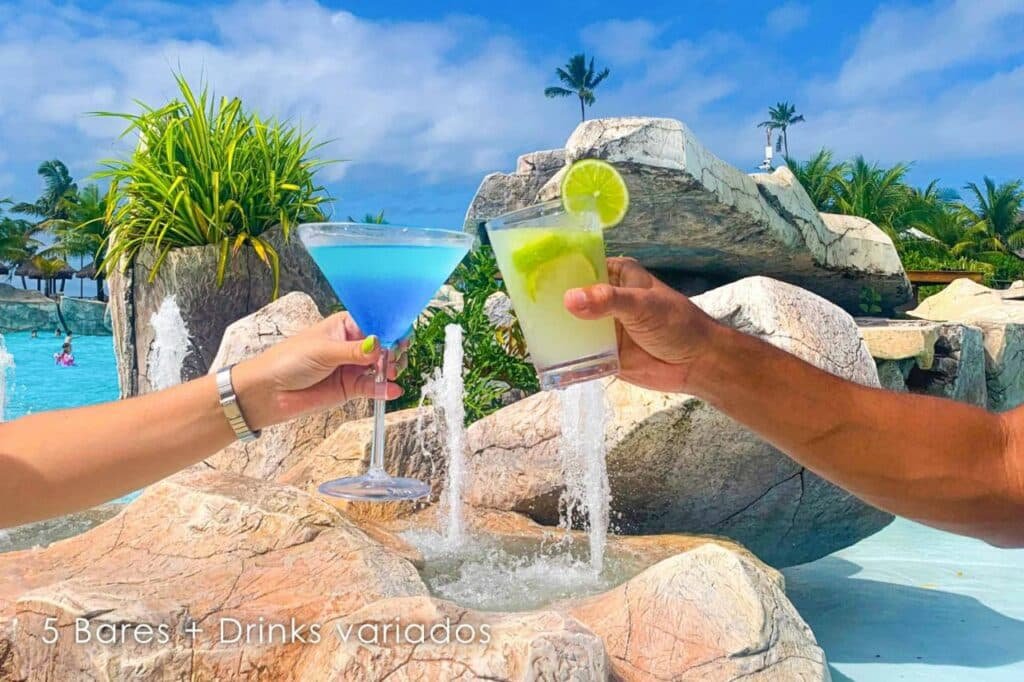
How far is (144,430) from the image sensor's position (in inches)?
66.8

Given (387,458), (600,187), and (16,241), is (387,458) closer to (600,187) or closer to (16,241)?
(600,187)

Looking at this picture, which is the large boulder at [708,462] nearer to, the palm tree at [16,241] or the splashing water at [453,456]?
the splashing water at [453,456]

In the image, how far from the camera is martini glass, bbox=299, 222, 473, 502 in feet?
6.49

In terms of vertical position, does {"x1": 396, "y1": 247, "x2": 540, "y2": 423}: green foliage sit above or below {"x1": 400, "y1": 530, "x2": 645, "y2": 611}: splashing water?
above

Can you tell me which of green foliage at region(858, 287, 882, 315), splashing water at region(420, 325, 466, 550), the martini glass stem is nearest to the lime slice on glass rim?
the martini glass stem

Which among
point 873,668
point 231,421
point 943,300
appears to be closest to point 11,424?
point 231,421

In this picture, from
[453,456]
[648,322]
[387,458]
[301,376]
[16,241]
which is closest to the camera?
[648,322]

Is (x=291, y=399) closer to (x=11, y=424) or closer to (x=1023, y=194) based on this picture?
(x=11, y=424)

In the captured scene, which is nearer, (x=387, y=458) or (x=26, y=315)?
(x=387, y=458)

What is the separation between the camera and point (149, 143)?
956cm

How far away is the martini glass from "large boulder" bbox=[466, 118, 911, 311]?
14.0 feet

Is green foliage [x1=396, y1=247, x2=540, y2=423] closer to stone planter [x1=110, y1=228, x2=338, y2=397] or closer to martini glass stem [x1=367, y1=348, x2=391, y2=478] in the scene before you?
stone planter [x1=110, y1=228, x2=338, y2=397]

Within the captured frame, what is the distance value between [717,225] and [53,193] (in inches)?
1873

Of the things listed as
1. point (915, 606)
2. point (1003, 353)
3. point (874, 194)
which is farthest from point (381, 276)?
point (874, 194)
